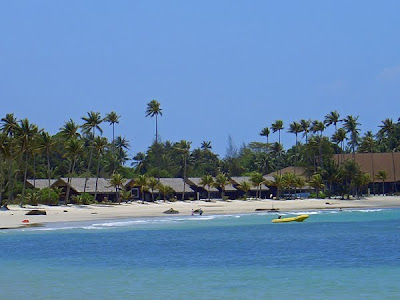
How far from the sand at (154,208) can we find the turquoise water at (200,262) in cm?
695

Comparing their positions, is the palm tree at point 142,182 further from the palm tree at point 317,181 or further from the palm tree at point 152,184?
the palm tree at point 317,181

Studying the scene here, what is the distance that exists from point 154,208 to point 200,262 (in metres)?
49.1

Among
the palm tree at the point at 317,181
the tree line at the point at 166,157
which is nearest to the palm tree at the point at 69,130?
the tree line at the point at 166,157

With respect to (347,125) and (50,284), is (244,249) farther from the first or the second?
(347,125)

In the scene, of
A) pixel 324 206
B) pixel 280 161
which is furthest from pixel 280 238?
pixel 280 161

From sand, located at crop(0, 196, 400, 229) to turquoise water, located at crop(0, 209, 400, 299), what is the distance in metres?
6.95

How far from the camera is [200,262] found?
32875 millimetres

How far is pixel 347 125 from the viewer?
113812 mm

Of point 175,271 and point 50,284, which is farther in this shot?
point 175,271

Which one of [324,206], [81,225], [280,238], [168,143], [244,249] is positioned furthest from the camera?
[168,143]

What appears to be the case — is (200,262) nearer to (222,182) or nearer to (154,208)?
(154,208)

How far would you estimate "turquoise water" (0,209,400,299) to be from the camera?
2397 centimetres

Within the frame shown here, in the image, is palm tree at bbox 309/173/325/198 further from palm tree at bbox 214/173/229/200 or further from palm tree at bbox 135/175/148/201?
palm tree at bbox 135/175/148/201

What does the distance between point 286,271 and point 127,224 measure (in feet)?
106
